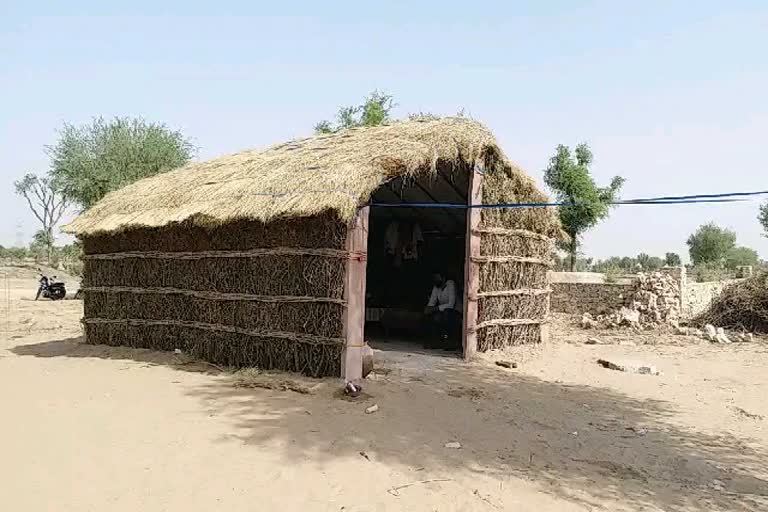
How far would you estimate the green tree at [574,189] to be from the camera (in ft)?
81.1

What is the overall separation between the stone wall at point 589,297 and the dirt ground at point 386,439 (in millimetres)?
6804

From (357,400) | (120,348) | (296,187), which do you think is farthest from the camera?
(120,348)

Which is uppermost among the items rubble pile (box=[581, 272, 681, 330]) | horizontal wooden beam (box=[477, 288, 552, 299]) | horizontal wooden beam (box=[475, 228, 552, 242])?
horizontal wooden beam (box=[475, 228, 552, 242])

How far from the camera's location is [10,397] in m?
6.77

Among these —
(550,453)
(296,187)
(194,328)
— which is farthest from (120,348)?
(550,453)

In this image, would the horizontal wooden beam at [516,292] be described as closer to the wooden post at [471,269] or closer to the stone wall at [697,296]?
the wooden post at [471,269]

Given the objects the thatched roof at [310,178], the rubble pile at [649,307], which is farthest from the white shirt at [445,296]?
the rubble pile at [649,307]

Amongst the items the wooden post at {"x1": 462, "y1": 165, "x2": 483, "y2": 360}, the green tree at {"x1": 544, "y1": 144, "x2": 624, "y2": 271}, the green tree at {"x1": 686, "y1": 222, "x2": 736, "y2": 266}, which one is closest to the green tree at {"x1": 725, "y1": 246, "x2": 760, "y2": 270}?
the green tree at {"x1": 686, "y1": 222, "x2": 736, "y2": 266}

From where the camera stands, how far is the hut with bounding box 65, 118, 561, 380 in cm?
737

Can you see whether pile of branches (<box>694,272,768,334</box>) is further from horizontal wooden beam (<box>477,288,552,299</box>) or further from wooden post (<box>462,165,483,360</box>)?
wooden post (<box>462,165,483,360</box>)

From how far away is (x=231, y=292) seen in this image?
8.35 meters

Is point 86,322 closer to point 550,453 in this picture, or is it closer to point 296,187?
point 296,187

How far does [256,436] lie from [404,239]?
23.9ft

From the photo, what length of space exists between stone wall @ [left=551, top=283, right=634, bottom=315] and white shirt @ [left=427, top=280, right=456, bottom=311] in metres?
7.17
